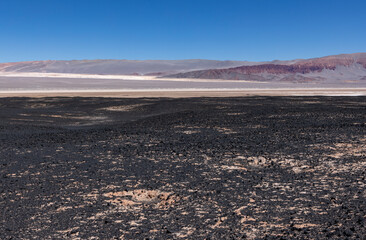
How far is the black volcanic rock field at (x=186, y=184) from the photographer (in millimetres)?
4738

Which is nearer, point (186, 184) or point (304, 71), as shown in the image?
point (186, 184)

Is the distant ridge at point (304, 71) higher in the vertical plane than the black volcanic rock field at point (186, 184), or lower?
higher

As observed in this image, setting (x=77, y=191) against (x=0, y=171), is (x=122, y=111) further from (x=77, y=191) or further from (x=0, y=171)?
(x=77, y=191)

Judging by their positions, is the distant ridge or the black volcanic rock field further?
the distant ridge

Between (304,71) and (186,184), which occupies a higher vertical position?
(304,71)

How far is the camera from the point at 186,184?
6.51 metres

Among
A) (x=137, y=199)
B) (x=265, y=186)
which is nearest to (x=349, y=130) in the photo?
(x=265, y=186)

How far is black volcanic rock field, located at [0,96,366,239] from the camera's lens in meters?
4.74

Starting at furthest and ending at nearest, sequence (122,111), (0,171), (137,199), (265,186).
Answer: (122,111), (0,171), (265,186), (137,199)

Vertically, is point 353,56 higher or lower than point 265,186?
higher

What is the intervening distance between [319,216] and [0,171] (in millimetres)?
5681

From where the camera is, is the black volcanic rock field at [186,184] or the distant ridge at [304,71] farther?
the distant ridge at [304,71]

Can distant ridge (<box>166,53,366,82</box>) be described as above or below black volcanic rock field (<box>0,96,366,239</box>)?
above

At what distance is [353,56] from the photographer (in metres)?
191
